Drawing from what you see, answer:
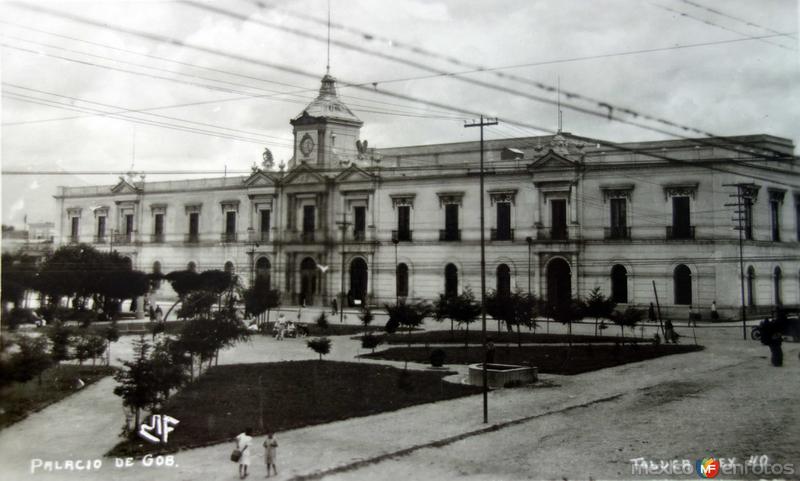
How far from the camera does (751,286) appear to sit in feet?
49.6

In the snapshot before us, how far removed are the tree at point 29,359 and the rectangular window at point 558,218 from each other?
39.4ft

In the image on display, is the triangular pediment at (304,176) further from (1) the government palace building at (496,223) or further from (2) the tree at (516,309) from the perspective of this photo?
(2) the tree at (516,309)

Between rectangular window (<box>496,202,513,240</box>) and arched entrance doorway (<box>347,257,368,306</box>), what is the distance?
4.35 meters

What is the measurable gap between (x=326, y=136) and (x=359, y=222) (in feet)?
10.5

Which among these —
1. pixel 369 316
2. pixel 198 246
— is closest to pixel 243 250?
pixel 198 246

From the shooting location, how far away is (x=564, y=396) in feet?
45.3

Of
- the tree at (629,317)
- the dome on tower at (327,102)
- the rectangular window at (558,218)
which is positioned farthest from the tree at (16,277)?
the tree at (629,317)

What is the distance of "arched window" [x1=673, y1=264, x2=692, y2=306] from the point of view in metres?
15.9

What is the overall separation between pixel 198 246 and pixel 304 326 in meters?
4.79

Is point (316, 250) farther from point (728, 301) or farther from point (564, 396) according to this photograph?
point (728, 301)

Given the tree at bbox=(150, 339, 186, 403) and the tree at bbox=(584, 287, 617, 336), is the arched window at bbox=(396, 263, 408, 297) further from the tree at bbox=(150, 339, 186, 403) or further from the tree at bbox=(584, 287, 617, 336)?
the tree at bbox=(150, 339, 186, 403)

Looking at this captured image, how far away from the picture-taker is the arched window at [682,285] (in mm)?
15891

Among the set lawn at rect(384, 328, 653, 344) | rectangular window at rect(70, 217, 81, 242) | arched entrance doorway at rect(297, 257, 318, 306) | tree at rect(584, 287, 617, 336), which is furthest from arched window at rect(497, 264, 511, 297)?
rectangular window at rect(70, 217, 81, 242)

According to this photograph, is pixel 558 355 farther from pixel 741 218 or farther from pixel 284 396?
pixel 284 396
